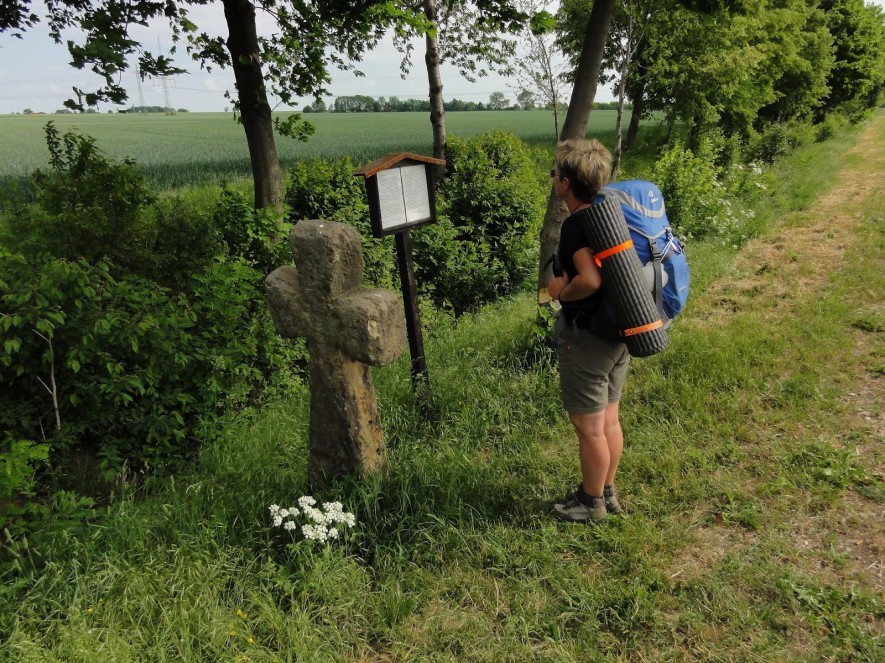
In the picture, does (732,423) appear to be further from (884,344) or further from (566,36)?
(566,36)

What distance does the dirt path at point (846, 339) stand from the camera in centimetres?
277

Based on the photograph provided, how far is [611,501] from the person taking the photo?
3.09 m

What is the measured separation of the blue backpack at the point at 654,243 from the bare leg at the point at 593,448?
576 millimetres

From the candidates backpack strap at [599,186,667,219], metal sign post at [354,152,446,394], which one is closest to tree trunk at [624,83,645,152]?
metal sign post at [354,152,446,394]

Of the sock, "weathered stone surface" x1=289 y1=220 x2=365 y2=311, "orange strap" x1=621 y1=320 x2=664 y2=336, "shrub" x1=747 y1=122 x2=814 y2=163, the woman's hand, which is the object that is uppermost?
"shrub" x1=747 y1=122 x2=814 y2=163

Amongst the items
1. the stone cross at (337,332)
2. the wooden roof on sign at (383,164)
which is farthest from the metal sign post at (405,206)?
the stone cross at (337,332)

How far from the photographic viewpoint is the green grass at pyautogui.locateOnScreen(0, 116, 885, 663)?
2311 mm

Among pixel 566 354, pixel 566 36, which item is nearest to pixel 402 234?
pixel 566 354

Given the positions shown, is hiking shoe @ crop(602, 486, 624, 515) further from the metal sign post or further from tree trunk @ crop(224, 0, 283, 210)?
tree trunk @ crop(224, 0, 283, 210)

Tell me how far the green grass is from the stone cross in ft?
0.88

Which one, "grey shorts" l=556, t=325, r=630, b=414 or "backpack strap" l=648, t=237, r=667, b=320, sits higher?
"backpack strap" l=648, t=237, r=667, b=320

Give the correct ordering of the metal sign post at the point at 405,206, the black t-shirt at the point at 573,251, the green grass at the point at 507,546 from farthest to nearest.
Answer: the metal sign post at the point at 405,206, the black t-shirt at the point at 573,251, the green grass at the point at 507,546

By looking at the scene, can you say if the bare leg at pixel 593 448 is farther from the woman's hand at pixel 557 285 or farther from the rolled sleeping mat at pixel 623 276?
the woman's hand at pixel 557 285

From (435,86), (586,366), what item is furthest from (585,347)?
(435,86)
